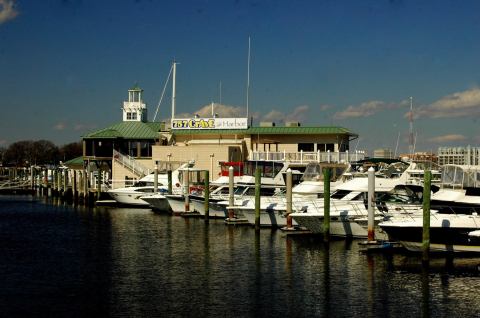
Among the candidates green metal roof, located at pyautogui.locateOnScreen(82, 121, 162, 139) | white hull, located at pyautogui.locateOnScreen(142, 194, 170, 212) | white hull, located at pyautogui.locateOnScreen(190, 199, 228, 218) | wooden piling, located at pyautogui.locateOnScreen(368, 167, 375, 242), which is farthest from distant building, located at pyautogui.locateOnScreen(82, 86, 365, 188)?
wooden piling, located at pyautogui.locateOnScreen(368, 167, 375, 242)

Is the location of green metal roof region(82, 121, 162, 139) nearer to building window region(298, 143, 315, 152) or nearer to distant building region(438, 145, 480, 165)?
building window region(298, 143, 315, 152)

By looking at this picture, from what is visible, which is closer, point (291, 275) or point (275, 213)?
point (291, 275)

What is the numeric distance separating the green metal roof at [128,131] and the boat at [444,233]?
1978 inches

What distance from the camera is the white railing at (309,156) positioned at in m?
68.5

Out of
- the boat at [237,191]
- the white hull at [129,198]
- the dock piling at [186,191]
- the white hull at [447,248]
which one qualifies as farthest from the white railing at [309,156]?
the white hull at [447,248]

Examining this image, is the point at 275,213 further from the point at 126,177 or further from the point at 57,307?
the point at 126,177

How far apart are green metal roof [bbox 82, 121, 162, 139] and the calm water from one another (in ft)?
119

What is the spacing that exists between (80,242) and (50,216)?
19413 millimetres

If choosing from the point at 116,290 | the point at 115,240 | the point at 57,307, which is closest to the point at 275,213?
the point at 115,240

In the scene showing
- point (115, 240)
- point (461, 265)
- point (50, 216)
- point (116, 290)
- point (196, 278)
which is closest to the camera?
point (116, 290)

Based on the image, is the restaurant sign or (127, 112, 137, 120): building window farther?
(127, 112, 137, 120): building window

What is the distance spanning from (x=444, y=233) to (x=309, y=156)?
117ft

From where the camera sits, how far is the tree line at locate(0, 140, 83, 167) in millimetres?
171100

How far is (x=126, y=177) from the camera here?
77.8 meters
